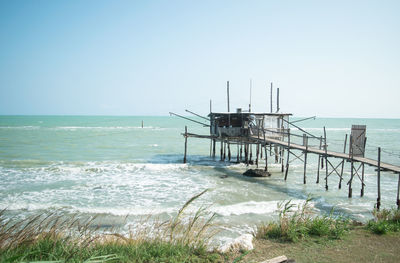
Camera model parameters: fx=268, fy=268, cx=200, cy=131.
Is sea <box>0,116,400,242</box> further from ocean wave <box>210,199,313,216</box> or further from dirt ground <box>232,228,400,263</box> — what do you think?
dirt ground <box>232,228,400,263</box>

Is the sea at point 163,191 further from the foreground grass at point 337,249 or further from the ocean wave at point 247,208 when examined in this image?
the foreground grass at point 337,249

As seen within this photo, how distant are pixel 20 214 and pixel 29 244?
→ 8.75 m

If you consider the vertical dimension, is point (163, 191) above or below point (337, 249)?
below

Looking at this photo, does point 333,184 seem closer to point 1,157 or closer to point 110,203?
point 110,203

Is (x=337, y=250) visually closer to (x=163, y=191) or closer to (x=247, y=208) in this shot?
(x=247, y=208)

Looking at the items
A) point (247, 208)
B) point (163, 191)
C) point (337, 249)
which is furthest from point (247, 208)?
point (337, 249)

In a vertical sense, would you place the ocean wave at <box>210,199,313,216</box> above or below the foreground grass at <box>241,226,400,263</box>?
below

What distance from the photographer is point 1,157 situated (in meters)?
27.2

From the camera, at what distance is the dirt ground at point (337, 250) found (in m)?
5.66

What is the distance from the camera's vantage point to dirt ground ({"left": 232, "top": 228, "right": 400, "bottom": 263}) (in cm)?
566

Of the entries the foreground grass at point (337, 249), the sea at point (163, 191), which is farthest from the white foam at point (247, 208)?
the foreground grass at point (337, 249)

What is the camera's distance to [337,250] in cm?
610

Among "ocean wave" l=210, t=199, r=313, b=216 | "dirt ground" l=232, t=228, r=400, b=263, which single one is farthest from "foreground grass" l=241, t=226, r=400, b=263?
"ocean wave" l=210, t=199, r=313, b=216

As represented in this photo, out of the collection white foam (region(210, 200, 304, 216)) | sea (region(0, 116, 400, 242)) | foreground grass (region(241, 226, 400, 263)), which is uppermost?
foreground grass (region(241, 226, 400, 263))
